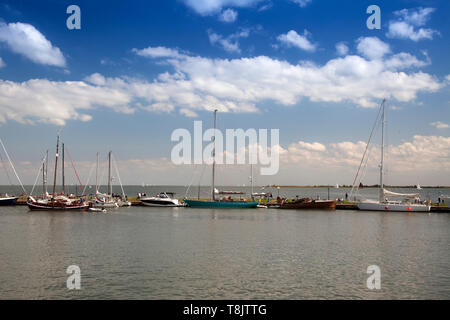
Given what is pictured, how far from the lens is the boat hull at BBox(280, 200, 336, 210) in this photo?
81875mm

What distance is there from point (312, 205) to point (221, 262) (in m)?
58.3

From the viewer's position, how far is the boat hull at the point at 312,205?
81.9 metres

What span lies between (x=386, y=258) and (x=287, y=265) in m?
9.40

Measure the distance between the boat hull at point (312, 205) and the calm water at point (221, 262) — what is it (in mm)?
33579

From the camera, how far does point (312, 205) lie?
272 feet

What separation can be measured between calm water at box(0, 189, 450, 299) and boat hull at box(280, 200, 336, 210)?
3358cm

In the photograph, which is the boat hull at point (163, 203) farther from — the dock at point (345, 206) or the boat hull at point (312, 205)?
the boat hull at point (312, 205)

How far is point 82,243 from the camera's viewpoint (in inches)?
1409

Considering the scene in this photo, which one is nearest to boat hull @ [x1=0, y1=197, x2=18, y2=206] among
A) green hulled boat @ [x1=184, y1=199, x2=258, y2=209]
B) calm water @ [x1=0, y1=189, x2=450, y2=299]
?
green hulled boat @ [x1=184, y1=199, x2=258, y2=209]

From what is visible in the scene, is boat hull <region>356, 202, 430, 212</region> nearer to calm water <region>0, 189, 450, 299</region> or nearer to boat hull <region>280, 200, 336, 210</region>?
boat hull <region>280, 200, 336, 210</region>

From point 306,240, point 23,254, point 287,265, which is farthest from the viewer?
point 306,240

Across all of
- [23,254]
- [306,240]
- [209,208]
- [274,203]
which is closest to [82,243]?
[23,254]
